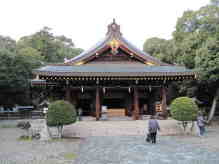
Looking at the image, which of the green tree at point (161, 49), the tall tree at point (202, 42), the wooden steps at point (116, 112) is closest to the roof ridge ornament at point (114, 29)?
the wooden steps at point (116, 112)

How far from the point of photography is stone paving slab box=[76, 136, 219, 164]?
24.9ft

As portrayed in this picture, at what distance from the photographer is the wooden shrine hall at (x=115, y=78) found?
15195mm

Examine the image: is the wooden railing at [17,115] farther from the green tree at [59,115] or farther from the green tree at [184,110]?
the green tree at [184,110]

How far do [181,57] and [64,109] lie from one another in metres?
14.0

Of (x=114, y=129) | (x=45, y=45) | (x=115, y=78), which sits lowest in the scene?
(x=114, y=129)

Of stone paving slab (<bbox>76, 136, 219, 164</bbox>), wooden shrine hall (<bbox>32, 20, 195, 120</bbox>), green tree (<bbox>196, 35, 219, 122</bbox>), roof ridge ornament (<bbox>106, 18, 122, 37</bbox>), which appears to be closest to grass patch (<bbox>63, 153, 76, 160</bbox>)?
stone paving slab (<bbox>76, 136, 219, 164</bbox>)

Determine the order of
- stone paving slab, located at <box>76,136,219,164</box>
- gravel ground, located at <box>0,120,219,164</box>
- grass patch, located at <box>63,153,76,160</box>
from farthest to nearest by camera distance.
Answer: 1. grass patch, located at <box>63,153,76,160</box>
2. gravel ground, located at <box>0,120,219,164</box>
3. stone paving slab, located at <box>76,136,219,164</box>

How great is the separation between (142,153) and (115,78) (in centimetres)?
746

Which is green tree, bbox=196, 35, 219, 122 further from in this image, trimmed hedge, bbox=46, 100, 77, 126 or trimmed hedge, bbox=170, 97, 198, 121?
trimmed hedge, bbox=46, 100, 77, 126

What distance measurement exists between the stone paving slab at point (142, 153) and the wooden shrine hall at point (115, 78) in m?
5.48

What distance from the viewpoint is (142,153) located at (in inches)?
340

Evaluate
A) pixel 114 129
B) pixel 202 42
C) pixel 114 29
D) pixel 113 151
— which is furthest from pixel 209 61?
pixel 113 151

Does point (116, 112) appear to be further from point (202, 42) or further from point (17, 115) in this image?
point (17, 115)

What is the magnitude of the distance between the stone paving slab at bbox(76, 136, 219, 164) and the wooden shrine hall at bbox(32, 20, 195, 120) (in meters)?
5.48
